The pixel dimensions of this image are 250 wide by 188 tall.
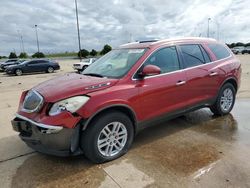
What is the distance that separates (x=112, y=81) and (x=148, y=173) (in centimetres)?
138

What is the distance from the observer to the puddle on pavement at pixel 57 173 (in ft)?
10.4

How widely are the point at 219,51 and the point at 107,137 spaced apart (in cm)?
342

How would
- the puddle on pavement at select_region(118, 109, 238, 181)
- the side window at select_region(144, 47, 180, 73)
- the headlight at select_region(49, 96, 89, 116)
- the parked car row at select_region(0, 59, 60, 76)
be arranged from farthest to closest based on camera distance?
1. the parked car row at select_region(0, 59, 60, 76)
2. the side window at select_region(144, 47, 180, 73)
3. the puddle on pavement at select_region(118, 109, 238, 181)
4. the headlight at select_region(49, 96, 89, 116)

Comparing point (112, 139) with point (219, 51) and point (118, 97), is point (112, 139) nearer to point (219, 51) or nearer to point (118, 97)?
point (118, 97)

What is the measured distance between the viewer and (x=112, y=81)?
3.69m

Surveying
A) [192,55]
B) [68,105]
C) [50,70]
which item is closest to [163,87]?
[192,55]

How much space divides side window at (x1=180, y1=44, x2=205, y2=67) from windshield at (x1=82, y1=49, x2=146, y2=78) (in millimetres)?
935

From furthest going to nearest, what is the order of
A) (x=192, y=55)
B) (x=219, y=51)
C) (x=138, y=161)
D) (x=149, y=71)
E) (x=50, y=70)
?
(x=50, y=70)
(x=219, y=51)
(x=192, y=55)
(x=149, y=71)
(x=138, y=161)

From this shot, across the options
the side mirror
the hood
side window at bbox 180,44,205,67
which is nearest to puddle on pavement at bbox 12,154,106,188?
the hood

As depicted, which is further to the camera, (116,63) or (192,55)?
(192,55)

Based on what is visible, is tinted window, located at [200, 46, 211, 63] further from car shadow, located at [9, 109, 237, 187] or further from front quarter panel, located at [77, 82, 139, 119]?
front quarter panel, located at [77, 82, 139, 119]

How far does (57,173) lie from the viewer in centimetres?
342

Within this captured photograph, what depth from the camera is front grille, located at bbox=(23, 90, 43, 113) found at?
3438mm

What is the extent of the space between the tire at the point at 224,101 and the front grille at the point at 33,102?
3644mm
